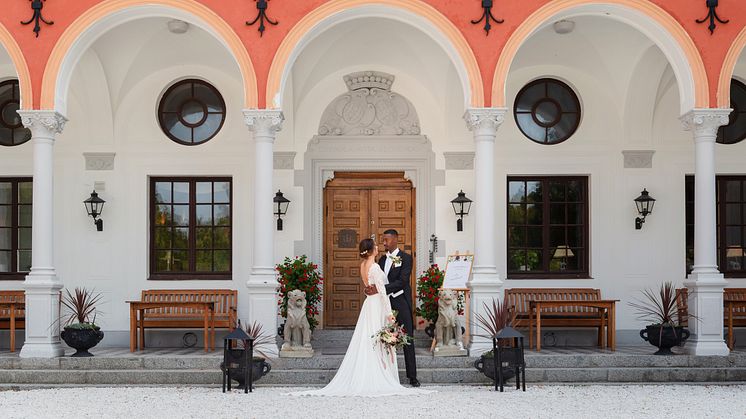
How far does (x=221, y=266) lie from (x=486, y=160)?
476cm

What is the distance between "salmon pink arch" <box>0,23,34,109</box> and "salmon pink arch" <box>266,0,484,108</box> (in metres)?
3.08

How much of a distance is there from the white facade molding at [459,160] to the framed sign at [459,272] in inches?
90.3

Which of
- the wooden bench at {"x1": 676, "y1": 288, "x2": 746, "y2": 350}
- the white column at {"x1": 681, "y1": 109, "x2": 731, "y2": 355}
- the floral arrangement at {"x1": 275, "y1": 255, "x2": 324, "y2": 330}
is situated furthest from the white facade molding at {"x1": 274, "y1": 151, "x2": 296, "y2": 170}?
the wooden bench at {"x1": 676, "y1": 288, "x2": 746, "y2": 350}

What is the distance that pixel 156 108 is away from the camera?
1364 cm

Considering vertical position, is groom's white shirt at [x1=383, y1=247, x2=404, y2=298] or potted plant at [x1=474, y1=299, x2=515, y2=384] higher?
groom's white shirt at [x1=383, y1=247, x2=404, y2=298]

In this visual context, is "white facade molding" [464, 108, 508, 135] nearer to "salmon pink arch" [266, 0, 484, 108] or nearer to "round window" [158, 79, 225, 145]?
"salmon pink arch" [266, 0, 484, 108]

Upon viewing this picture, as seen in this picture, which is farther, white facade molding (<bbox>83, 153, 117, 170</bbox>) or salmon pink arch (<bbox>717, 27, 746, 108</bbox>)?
white facade molding (<bbox>83, 153, 117, 170</bbox>)

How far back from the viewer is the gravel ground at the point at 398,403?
8.66 m

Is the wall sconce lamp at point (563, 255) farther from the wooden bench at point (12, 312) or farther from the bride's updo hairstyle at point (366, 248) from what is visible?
the wooden bench at point (12, 312)

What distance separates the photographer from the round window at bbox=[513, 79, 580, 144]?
45.1 ft

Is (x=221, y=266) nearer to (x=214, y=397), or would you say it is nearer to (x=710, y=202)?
(x=214, y=397)

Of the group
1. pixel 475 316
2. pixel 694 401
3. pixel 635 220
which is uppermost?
pixel 635 220

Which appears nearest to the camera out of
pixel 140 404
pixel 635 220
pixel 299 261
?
pixel 140 404

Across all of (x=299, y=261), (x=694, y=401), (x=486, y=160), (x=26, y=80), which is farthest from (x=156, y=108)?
(x=694, y=401)
